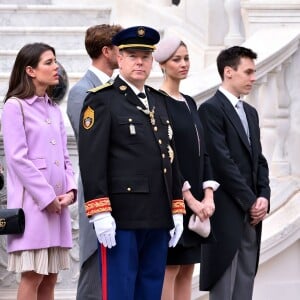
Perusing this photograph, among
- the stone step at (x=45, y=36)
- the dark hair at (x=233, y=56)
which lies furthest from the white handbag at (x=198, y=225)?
the stone step at (x=45, y=36)

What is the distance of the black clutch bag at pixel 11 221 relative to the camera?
23.0 ft

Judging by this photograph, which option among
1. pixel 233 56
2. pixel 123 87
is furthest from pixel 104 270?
pixel 233 56

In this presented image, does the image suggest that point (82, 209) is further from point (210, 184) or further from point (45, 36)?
point (45, 36)

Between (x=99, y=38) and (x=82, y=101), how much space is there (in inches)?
15.0

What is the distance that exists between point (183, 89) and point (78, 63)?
2.40 m

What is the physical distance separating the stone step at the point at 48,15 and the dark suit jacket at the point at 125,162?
5.25m

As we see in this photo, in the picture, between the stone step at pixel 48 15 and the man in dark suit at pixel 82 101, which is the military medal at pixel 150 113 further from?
the stone step at pixel 48 15

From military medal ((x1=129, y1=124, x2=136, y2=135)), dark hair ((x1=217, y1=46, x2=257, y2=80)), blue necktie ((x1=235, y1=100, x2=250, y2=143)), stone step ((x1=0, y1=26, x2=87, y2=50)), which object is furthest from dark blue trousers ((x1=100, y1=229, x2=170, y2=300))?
stone step ((x1=0, y1=26, x2=87, y2=50))

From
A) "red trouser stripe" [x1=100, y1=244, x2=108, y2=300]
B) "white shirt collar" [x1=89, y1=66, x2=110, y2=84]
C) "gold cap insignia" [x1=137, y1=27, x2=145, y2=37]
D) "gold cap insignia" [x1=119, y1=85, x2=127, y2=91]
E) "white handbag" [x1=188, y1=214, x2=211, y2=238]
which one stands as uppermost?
"gold cap insignia" [x1=137, y1=27, x2=145, y2=37]

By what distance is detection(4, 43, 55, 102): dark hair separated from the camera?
25.3 feet

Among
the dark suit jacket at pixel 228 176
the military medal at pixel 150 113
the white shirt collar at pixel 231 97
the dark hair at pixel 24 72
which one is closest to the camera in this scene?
the military medal at pixel 150 113

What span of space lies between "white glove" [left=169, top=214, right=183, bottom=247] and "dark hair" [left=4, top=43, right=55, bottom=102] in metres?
1.15

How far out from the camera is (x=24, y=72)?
7773 millimetres

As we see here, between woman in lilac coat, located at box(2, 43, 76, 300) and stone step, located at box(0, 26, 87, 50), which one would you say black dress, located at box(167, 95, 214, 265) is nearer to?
woman in lilac coat, located at box(2, 43, 76, 300)
